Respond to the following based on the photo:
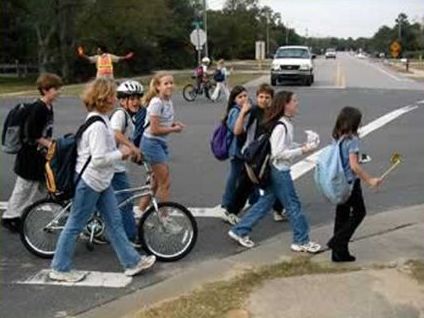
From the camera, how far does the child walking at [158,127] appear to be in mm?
7426

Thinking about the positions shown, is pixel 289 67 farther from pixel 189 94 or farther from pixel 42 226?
pixel 42 226

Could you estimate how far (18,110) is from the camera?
24.0 feet

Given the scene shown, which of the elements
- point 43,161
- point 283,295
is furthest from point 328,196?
point 43,161

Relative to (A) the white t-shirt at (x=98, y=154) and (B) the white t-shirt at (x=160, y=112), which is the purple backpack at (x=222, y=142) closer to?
(B) the white t-shirt at (x=160, y=112)

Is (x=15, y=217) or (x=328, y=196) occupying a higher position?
(x=328, y=196)

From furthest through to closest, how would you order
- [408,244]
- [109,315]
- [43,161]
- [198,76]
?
1. [198,76]
2. [43,161]
3. [408,244]
4. [109,315]

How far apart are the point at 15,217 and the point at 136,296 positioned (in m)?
2.51

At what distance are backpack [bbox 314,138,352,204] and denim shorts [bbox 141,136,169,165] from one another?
6.25 ft

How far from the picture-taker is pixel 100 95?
5.90 metres

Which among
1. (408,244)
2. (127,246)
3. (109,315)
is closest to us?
(109,315)

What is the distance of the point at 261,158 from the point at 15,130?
2407mm

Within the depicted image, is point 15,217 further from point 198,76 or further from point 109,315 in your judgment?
point 198,76

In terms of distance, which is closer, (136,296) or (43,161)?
(136,296)

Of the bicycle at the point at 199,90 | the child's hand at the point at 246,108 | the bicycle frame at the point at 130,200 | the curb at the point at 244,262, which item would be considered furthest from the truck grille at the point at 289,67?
the bicycle frame at the point at 130,200
